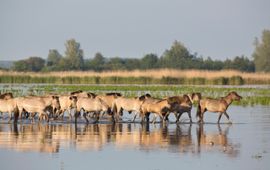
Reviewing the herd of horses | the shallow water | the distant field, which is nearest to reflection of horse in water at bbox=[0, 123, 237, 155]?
the shallow water

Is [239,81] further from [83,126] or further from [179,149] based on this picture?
[179,149]

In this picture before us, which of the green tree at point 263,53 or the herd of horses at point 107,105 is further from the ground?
the green tree at point 263,53

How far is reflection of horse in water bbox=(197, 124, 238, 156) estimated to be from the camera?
68.2ft

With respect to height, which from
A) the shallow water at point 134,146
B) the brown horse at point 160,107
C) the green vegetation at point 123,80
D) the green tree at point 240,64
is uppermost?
the green tree at point 240,64

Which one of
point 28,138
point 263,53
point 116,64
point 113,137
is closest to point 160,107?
point 113,137

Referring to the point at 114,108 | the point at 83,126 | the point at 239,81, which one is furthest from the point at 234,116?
the point at 239,81

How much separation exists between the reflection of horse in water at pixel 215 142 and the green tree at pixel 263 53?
9541 centimetres

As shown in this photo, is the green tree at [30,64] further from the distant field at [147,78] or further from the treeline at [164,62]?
the distant field at [147,78]

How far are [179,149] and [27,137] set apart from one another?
505 centimetres

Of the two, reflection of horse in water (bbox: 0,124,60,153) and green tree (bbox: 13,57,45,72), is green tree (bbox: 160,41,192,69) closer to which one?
green tree (bbox: 13,57,45,72)

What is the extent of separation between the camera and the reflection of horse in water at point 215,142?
20.8 metres

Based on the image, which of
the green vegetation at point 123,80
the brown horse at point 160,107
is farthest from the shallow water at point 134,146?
the green vegetation at point 123,80

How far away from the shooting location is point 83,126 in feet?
91.0

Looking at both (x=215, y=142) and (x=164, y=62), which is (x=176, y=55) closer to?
(x=164, y=62)
